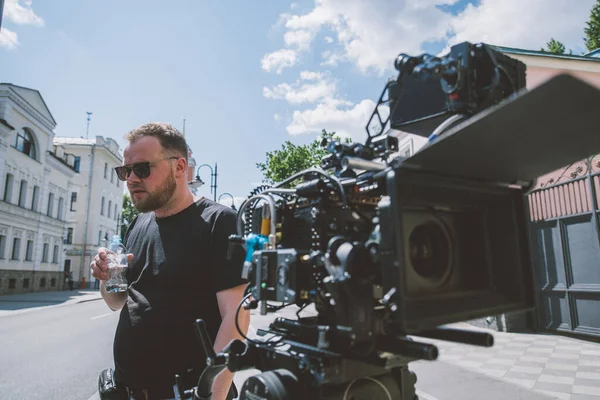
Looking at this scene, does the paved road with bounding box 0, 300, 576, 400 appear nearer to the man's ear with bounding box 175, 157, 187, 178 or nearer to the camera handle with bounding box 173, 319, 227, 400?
the camera handle with bounding box 173, 319, 227, 400

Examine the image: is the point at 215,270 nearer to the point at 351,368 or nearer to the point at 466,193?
the point at 351,368

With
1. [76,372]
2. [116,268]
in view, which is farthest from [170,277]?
[76,372]

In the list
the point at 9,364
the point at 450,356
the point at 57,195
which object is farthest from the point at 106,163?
the point at 450,356

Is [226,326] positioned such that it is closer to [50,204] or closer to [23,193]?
[23,193]

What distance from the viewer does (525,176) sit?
1372 millimetres

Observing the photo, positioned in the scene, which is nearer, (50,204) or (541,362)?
(541,362)

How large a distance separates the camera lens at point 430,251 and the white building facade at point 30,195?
2799 centimetres

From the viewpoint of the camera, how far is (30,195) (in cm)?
2764

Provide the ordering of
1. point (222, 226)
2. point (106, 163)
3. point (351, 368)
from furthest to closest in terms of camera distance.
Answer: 1. point (106, 163)
2. point (222, 226)
3. point (351, 368)

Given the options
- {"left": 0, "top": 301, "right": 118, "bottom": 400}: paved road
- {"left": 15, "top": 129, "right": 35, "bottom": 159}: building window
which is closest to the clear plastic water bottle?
{"left": 0, "top": 301, "right": 118, "bottom": 400}: paved road

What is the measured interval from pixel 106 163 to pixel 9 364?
125ft

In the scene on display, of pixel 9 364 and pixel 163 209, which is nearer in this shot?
pixel 163 209

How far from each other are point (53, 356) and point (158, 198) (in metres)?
7.31

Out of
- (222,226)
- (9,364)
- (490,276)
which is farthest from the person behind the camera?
(9,364)
